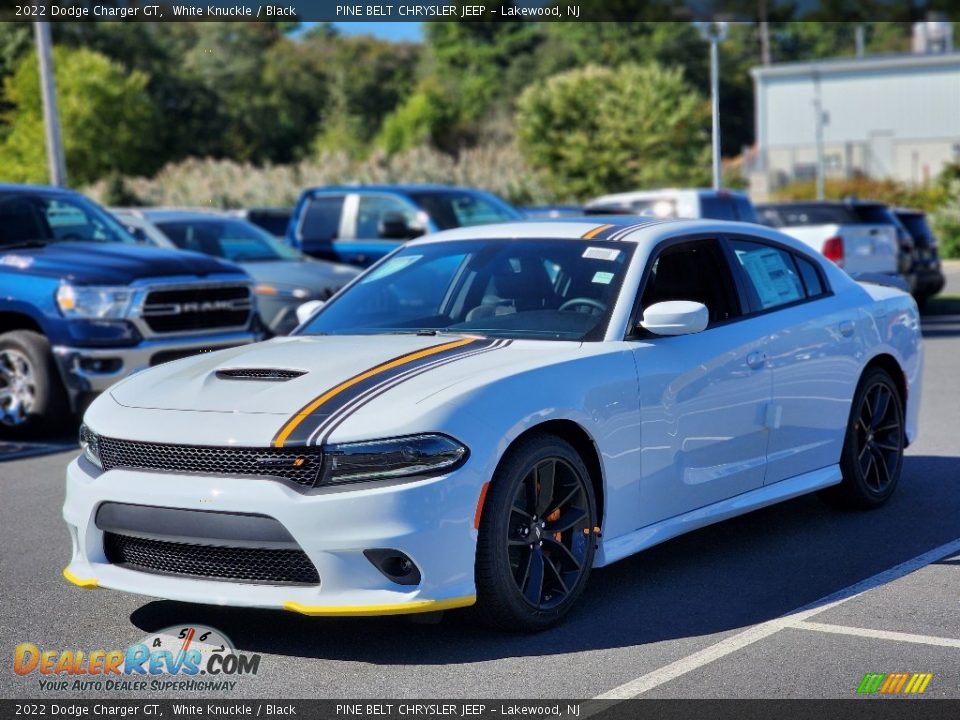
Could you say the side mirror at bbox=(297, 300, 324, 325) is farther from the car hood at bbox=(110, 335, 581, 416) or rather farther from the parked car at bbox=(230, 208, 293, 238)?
the parked car at bbox=(230, 208, 293, 238)

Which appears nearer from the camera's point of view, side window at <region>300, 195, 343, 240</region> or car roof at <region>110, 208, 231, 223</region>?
car roof at <region>110, 208, 231, 223</region>

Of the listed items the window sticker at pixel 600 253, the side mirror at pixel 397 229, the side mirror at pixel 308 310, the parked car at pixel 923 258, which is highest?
the window sticker at pixel 600 253

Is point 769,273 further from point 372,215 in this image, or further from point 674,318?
point 372,215

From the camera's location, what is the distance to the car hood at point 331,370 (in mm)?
5168

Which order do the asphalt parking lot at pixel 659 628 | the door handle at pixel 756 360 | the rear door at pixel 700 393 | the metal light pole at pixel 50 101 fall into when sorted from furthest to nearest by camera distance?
the metal light pole at pixel 50 101
the door handle at pixel 756 360
the rear door at pixel 700 393
the asphalt parking lot at pixel 659 628

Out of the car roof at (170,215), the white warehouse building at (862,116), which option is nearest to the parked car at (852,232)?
the car roof at (170,215)

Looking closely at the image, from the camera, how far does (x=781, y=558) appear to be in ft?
21.3

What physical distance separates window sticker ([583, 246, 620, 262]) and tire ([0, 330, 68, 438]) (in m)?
5.47

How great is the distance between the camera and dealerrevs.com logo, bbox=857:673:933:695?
4.62m

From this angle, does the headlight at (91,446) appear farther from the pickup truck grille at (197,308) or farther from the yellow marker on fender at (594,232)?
the pickup truck grille at (197,308)

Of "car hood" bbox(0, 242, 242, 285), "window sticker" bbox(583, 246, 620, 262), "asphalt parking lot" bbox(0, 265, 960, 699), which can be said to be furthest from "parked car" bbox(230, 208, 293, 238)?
"window sticker" bbox(583, 246, 620, 262)

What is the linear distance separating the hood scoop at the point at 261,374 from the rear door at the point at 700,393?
1.42 metres

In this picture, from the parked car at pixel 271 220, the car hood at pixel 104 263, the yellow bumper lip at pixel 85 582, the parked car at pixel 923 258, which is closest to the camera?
the yellow bumper lip at pixel 85 582

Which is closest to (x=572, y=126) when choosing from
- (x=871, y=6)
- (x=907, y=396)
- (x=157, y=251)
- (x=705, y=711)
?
(x=871, y=6)
